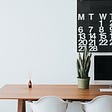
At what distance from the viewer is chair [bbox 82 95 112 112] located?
285 centimetres

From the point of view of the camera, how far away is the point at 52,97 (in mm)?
2893

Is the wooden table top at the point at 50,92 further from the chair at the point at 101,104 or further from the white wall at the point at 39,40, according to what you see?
the white wall at the point at 39,40

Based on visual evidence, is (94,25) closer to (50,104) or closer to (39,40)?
(39,40)

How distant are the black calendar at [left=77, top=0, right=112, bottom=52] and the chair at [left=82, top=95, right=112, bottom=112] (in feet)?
4.23

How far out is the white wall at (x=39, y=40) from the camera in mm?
4066

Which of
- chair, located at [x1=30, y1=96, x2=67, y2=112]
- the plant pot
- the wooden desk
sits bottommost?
chair, located at [x1=30, y1=96, x2=67, y2=112]

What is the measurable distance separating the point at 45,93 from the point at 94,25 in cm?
131

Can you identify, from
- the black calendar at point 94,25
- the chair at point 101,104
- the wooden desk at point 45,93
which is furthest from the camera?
the black calendar at point 94,25

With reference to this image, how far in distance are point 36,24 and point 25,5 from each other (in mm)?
300

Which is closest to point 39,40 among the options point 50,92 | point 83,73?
point 83,73

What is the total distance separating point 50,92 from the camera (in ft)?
10.8

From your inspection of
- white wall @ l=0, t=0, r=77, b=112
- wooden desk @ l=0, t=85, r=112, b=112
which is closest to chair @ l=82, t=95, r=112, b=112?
wooden desk @ l=0, t=85, r=112, b=112

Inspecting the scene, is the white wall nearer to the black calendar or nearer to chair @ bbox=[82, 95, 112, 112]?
the black calendar

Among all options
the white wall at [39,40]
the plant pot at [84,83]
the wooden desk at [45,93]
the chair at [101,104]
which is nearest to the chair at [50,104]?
the wooden desk at [45,93]
